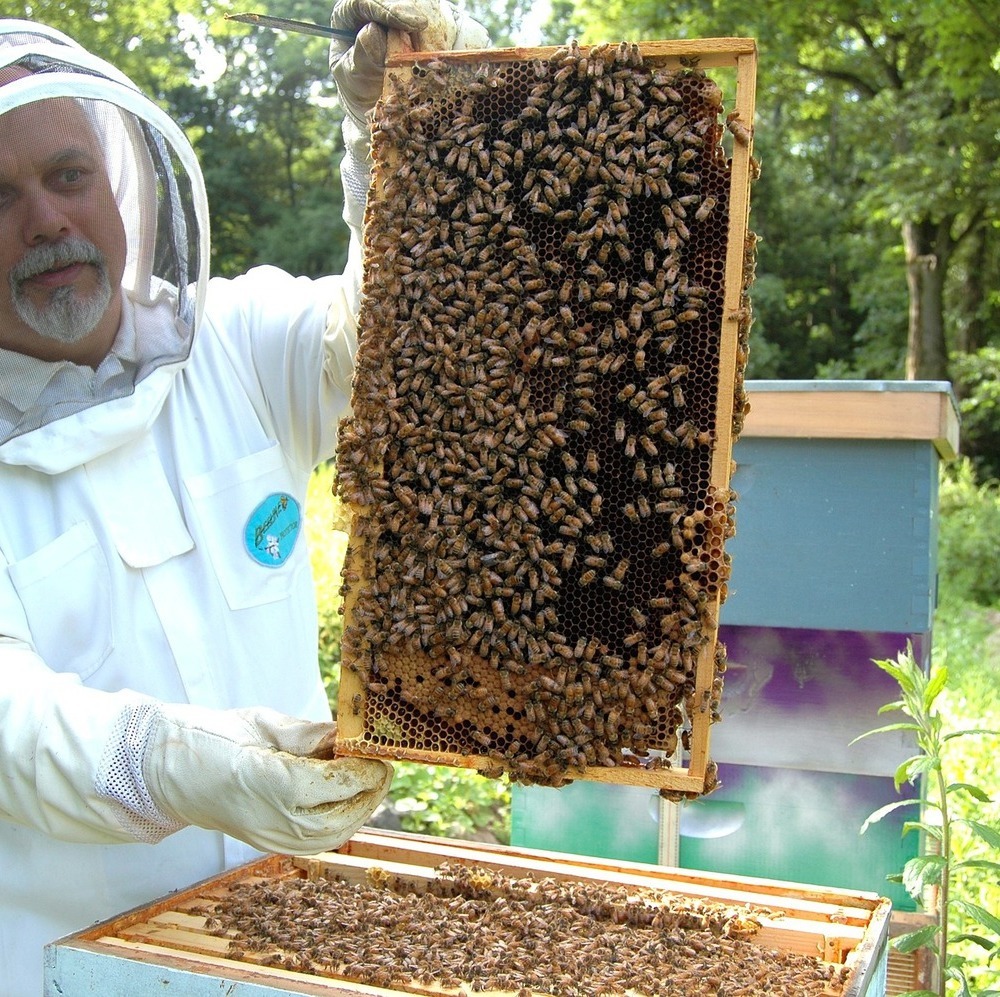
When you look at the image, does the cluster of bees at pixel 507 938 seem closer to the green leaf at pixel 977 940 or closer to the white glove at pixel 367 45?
the green leaf at pixel 977 940

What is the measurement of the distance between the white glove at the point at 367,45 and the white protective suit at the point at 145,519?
22cm

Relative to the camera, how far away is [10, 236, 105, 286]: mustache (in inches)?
114

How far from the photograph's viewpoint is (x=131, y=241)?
315 cm

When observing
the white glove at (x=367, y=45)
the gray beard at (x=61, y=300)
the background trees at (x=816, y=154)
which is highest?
the background trees at (x=816, y=154)

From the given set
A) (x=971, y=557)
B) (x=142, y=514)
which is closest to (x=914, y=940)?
(x=142, y=514)

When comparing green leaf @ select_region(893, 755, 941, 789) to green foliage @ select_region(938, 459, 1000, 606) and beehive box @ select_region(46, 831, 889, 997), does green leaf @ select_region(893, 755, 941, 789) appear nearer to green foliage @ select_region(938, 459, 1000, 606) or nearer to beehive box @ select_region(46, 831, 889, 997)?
beehive box @ select_region(46, 831, 889, 997)

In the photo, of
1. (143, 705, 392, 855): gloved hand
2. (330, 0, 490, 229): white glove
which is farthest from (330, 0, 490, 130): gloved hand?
(143, 705, 392, 855): gloved hand

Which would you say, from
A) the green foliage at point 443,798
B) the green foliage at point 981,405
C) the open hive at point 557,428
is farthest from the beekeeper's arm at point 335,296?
the green foliage at point 981,405

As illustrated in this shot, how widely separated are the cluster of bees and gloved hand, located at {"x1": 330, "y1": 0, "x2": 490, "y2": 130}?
6.45 ft

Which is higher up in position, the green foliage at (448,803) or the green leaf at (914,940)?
the green leaf at (914,940)

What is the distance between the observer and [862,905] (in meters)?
2.63

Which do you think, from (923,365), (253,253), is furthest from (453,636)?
(253,253)

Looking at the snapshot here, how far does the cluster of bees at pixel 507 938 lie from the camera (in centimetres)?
225

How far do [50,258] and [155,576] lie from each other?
879 millimetres
